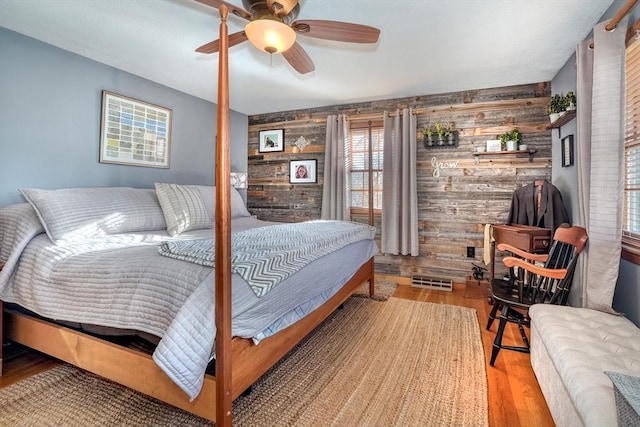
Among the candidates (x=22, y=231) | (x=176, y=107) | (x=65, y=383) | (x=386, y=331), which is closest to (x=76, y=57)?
(x=176, y=107)

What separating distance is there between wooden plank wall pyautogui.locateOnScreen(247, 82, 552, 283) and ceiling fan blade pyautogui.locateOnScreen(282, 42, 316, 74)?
1898 millimetres

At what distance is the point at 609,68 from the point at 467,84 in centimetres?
175

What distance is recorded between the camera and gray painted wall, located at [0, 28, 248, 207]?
7.47 feet

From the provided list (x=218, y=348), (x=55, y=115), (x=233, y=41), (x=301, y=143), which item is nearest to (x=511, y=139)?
(x=301, y=143)

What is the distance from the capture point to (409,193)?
3744mm

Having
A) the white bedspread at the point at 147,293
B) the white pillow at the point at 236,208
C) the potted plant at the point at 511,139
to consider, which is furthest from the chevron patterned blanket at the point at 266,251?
the potted plant at the point at 511,139

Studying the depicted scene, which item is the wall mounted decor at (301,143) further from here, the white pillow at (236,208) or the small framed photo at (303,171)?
the white pillow at (236,208)

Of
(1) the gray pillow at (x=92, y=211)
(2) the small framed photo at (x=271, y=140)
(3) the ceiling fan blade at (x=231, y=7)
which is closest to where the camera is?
(3) the ceiling fan blade at (x=231, y=7)

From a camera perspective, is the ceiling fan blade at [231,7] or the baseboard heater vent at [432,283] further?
the baseboard heater vent at [432,283]

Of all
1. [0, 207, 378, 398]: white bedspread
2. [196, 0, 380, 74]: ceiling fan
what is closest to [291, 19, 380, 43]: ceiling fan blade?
[196, 0, 380, 74]: ceiling fan

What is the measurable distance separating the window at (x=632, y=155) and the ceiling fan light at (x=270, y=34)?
197 centimetres

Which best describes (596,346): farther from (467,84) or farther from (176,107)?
(176,107)

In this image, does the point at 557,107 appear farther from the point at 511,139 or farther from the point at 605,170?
the point at 605,170

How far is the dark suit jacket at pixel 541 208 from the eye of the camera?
2.69 metres
